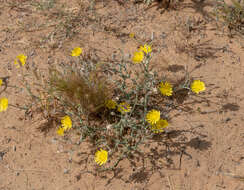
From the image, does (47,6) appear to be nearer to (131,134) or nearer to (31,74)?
(31,74)

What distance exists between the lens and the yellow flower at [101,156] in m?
1.88

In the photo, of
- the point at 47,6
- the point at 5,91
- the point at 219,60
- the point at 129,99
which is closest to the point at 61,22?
the point at 47,6

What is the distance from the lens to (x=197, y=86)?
7.27 feet

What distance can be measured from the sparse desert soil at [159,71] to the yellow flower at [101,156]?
0.10 meters

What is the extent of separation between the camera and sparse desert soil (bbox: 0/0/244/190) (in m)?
1.92

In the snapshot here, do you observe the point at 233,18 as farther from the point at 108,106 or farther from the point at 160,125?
the point at 108,106

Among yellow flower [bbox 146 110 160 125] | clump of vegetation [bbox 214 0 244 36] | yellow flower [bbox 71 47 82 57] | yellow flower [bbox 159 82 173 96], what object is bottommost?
yellow flower [bbox 146 110 160 125]

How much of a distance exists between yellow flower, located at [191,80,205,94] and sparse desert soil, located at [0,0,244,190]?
0.11 meters

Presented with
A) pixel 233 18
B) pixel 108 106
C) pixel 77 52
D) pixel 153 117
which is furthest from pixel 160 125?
pixel 233 18

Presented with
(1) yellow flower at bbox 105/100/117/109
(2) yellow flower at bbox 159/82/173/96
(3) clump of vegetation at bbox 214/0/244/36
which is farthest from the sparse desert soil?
(1) yellow flower at bbox 105/100/117/109

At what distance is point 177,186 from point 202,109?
0.73m

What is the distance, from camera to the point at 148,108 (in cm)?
220

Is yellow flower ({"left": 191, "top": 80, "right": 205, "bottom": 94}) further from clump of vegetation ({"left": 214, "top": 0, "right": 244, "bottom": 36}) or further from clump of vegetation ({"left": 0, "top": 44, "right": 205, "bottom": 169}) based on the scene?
clump of vegetation ({"left": 214, "top": 0, "right": 244, "bottom": 36})

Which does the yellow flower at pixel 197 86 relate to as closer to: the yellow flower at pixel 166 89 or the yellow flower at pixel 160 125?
the yellow flower at pixel 166 89
